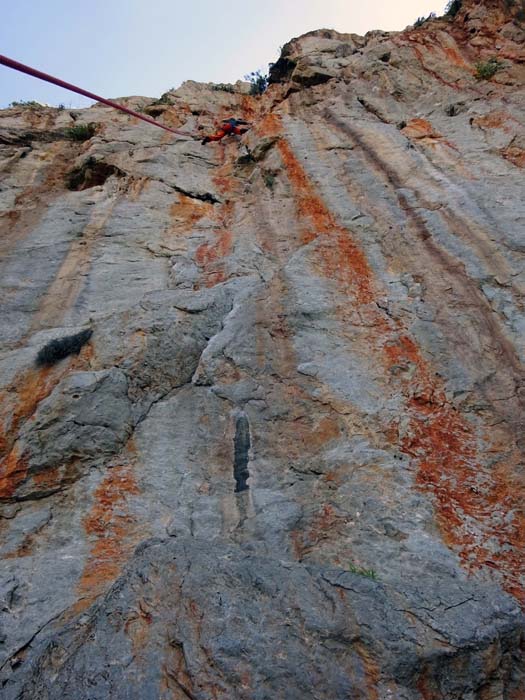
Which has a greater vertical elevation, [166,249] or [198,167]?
[198,167]

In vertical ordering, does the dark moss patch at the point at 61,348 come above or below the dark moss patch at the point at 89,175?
below

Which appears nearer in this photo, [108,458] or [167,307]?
[108,458]

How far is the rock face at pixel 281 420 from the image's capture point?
298cm

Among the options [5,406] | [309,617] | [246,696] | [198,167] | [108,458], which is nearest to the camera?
[246,696]

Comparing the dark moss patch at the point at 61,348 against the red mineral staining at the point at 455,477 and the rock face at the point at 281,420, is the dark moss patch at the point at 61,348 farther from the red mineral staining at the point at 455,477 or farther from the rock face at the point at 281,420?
the red mineral staining at the point at 455,477

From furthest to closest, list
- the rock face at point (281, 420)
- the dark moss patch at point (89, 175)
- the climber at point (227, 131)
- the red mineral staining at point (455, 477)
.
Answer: the climber at point (227, 131), the dark moss patch at point (89, 175), the red mineral staining at point (455, 477), the rock face at point (281, 420)

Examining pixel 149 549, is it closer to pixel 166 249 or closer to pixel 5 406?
pixel 5 406

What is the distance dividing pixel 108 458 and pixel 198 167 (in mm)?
7867

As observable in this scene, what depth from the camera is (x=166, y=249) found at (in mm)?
8031

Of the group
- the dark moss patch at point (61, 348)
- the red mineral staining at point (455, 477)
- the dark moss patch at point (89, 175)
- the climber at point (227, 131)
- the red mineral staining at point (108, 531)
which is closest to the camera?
the red mineral staining at point (455, 477)

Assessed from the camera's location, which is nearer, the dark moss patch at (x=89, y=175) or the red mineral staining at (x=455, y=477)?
the red mineral staining at (x=455, y=477)

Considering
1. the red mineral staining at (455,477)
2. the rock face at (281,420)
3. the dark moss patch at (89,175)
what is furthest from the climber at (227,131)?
the red mineral staining at (455,477)

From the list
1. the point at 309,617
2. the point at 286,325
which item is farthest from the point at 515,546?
the point at 286,325

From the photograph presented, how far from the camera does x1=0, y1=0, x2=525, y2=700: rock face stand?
2977mm
